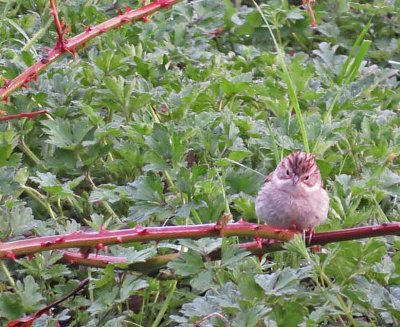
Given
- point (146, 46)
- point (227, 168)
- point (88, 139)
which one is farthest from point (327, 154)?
point (146, 46)

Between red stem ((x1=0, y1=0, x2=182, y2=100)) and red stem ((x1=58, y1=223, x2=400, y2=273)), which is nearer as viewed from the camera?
red stem ((x1=58, y1=223, x2=400, y2=273))

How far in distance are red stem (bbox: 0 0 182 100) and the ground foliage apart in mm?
322

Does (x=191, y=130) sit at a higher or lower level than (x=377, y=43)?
higher

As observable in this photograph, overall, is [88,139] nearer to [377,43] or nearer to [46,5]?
[46,5]

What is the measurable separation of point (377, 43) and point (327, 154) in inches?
87.1

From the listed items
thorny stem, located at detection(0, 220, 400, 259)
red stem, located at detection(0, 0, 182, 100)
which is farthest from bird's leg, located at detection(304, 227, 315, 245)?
red stem, located at detection(0, 0, 182, 100)

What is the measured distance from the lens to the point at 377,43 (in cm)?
718

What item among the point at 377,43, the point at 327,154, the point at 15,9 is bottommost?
the point at 377,43

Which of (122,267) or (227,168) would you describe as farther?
(227,168)

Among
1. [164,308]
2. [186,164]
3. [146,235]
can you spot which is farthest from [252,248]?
[186,164]

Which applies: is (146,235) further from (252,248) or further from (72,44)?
(72,44)

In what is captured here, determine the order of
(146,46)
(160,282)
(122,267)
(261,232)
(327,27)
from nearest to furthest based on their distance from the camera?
1. (261,232)
2. (122,267)
3. (160,282)
4. (146,46)
5. (327,27)

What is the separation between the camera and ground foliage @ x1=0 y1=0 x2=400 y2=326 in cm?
381

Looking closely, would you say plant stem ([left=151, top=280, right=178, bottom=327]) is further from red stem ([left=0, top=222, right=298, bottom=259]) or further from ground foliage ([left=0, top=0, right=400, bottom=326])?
red stem ([left=0, top=222, right=298, bottom=259])
